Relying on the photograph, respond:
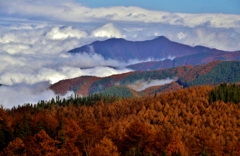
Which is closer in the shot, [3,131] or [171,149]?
[171,149]

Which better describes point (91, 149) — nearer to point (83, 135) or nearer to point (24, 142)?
point (83, 135)

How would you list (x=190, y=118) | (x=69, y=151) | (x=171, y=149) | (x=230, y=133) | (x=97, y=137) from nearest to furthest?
(x=171, y=149) < (x=69, y=151) < (x=97, y=137) < (x=230, y=133) < (x=190, y=118)

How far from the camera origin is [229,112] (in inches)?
7731

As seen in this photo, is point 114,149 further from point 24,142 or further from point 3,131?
point 3,131

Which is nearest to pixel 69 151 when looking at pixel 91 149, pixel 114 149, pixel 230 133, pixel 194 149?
pixel 91 149

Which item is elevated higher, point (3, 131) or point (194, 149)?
point (3, 131)

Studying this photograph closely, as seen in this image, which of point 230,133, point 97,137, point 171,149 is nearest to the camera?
point 171,149

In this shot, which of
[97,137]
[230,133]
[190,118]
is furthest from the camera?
[190,118]

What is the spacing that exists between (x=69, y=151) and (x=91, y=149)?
18.2ft

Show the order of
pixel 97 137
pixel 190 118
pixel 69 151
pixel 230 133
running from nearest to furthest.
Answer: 1. pixel 69 151
2. pixel 97 137
3. pixel 230 133
4. pixel 190 118

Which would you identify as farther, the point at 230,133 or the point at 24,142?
the point at 230,133

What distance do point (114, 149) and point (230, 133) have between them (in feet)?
246

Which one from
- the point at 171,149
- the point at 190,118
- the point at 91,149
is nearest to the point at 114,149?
the point at 91,149

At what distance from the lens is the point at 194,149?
11738cm
